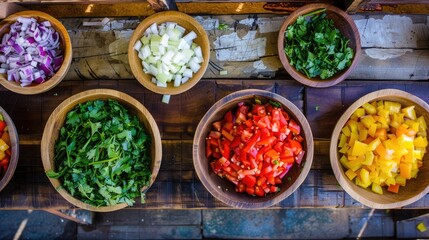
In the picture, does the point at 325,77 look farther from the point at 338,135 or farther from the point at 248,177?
the point at 248,177

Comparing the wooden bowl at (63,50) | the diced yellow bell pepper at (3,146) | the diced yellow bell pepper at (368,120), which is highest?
the wooden bowl at (63,50)

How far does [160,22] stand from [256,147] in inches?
37.6

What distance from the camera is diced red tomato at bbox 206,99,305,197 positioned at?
273 centimetres

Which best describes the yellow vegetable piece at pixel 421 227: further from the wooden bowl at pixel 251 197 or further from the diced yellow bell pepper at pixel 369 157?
the wooden bowl at pixel 251 197

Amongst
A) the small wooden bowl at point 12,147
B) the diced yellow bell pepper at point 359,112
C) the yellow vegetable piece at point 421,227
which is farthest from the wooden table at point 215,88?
the yellow vegetable piece at point 421,227

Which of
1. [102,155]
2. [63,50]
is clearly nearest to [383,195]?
[102,155]

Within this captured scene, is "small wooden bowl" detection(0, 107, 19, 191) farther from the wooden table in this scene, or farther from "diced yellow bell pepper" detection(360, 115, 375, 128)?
"diced yellow bell pepper" detection(360, 115, 375, 128)

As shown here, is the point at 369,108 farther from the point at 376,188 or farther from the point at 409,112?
the point at 376,188

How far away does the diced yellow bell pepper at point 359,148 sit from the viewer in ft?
9.02

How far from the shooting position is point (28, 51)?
9.25 feet

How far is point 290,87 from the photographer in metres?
3.00

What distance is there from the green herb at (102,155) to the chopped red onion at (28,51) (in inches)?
12.5

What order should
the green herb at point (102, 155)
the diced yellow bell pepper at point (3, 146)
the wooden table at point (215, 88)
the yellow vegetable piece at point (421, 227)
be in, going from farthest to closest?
the yellow vegetable piece at point (421, 227) → the wooden table at point (215, 88) → the diced yellow bell pepper at point (3, 146) → the green herb at point (102, 155)

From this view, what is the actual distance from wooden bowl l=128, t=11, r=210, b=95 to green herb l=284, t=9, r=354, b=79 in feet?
1.63
